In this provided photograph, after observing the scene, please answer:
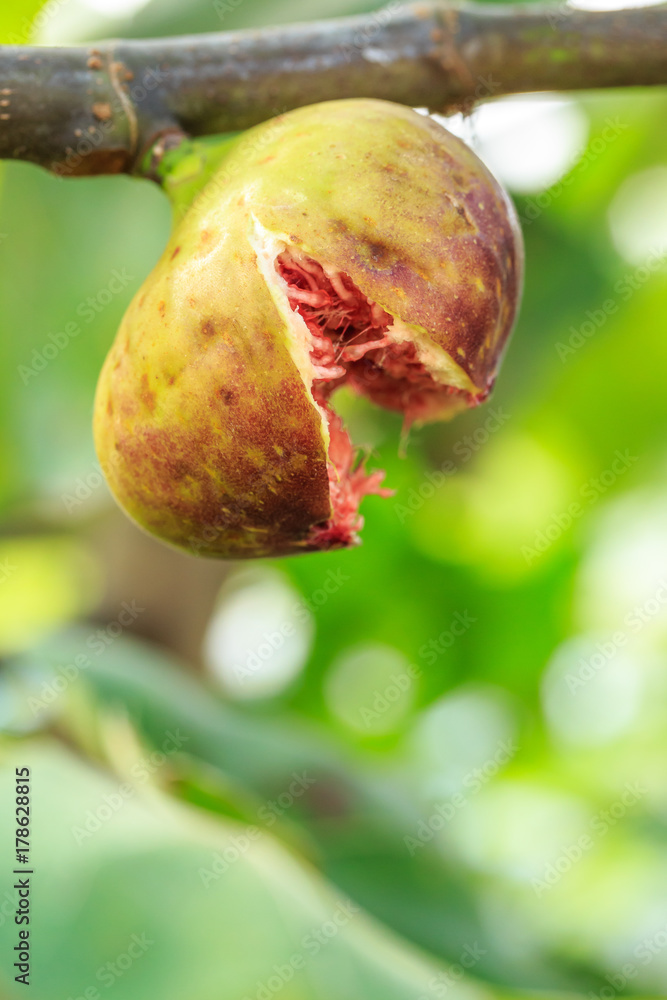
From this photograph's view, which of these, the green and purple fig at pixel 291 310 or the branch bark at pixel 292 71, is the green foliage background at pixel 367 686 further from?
the branch bark at pixel 292 71

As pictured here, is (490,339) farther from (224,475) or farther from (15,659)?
(15,659)

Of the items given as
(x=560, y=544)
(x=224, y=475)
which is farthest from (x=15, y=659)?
(x=560, y=544)

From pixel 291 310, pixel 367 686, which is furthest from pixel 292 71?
pixel 367 686

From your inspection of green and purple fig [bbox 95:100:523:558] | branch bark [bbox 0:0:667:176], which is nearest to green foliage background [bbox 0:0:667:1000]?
green and purple fig [bbox 95:100:523:558]

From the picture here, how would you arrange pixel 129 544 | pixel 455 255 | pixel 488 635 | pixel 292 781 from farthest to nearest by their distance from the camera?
1. pixel 488 635
2. pixel 129 544
3. pixel 292 781
4. pixel 455 255

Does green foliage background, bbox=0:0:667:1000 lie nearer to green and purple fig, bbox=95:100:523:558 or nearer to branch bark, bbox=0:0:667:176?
green and purple fig, bbox=95:100:523:558

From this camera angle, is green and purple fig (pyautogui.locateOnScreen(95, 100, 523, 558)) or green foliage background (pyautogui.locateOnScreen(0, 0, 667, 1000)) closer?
green and purple fig (pyautogui.locateOnScreen(95, 100, 523, 558))
